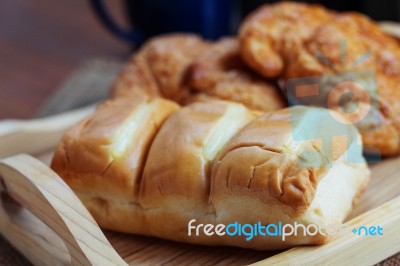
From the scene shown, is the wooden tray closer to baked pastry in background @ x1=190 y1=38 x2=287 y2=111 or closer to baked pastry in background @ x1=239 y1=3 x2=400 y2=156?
baked pastry in background @ x1=239 y1=3 x2=400 y2=156

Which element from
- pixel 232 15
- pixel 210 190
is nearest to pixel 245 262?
pixel 210 190

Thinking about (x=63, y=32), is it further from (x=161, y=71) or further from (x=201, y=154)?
(x=201, y=154)

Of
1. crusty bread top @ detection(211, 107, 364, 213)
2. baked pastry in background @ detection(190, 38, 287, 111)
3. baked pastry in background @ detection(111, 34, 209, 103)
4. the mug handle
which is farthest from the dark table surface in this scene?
crusty bread top @ detection(211, 107, 364, 213)

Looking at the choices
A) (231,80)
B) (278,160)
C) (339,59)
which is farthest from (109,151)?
(339,59)

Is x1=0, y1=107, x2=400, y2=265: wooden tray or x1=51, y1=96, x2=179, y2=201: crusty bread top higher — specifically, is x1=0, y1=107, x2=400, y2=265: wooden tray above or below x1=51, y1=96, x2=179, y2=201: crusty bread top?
below

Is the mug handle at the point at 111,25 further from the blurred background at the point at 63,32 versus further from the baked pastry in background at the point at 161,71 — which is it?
the baked pastry in background at the point at 161,71

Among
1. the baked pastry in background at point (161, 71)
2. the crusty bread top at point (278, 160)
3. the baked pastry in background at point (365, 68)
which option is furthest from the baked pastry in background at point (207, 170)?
the baked pastry in background at point (161, 71)

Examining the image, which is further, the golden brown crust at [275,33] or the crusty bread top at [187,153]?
the golden brown crust at [275,33]
